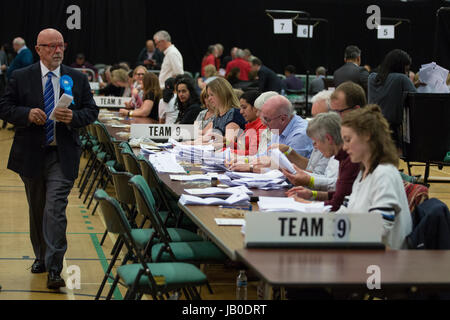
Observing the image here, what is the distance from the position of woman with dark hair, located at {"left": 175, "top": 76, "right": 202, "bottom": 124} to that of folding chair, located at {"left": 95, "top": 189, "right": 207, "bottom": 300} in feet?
14.1

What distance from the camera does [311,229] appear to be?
2.79 m

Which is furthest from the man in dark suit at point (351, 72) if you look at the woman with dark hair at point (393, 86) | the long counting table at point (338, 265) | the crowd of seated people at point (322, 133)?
the long counting table at point (338, 265)

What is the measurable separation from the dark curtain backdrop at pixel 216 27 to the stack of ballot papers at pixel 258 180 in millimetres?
13245

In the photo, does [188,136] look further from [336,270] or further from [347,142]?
[336,270]

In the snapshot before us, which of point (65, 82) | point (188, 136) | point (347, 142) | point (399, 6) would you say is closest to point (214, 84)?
point (188, 136)

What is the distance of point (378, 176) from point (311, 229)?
0.46 metres

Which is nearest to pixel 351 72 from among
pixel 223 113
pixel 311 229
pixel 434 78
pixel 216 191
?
pixel 434 78

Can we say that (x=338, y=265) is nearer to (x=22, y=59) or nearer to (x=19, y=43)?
(x=22, y=59)

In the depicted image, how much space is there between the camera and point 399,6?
778 inches

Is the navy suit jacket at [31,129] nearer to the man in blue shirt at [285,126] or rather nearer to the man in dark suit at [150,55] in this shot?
the man in blue shirt at [285,126]

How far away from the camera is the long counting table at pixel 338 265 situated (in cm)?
237

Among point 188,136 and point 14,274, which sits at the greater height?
point 188,136

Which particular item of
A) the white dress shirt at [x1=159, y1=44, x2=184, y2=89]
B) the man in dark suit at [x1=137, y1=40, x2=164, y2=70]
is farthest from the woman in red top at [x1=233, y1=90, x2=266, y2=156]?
the man in dark suit at [x1=137, y1=40, x2=164, y2=70]

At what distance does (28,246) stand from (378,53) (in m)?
16.7
